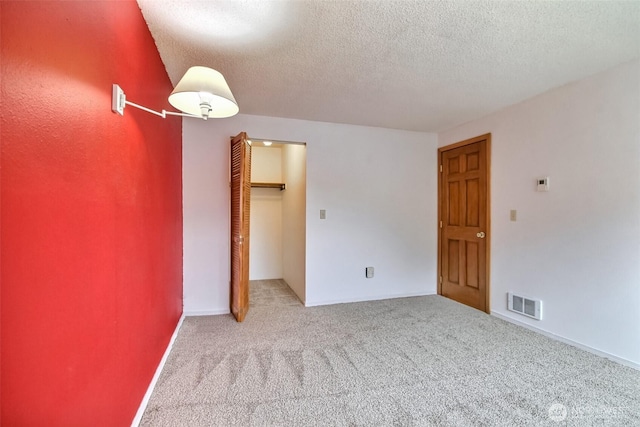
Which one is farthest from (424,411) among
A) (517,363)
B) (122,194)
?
(122,194)

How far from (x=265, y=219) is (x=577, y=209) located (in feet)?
13.4

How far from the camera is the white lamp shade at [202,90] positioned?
4.83 feet

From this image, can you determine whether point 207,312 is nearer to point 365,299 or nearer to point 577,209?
point 365,299

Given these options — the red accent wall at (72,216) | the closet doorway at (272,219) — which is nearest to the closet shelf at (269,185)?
the closet doorway at (272,219)

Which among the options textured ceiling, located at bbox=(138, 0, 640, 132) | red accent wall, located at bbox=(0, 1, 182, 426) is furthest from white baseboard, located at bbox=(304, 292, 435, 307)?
textured ceiling, located at bbox=(138, 0, 640, 132)

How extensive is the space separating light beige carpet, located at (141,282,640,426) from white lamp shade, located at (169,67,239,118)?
1744mm

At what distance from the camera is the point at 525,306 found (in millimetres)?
2926

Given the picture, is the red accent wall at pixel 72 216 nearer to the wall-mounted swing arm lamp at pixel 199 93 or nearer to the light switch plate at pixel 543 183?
the wall-mounted swing arm lamp at pixel 199 93

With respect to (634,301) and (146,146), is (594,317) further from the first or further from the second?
(146,146)

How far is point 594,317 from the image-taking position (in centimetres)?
239

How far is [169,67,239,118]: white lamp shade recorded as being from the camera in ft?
4.83

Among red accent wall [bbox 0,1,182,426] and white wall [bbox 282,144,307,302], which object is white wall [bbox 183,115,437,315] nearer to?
white wall [bbox 282,144,307,302]

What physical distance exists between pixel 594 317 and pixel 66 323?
3435 mm

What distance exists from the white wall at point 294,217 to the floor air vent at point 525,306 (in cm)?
230
